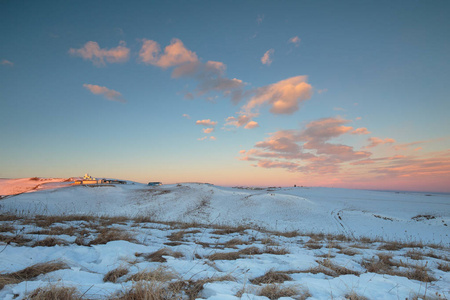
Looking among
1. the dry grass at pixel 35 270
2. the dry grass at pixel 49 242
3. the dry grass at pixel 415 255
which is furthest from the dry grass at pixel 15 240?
the dry grass at pixel 415 255

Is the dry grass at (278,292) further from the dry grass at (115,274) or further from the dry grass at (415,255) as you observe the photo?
the dry grass at (415,255)

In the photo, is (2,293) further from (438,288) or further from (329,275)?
(438,288)

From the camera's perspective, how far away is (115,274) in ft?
11.0

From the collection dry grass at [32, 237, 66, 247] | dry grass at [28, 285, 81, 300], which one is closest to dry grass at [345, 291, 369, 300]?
dry grass at [28, 285, 81, 300]

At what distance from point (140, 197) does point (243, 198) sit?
1461 cm

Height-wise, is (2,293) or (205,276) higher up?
(2,293)

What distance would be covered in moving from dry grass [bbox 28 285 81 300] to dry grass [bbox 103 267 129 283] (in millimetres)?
846

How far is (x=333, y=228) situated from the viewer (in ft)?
64.3

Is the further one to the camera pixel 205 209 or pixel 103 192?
pixel 103 192

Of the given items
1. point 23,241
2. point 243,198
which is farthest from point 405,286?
point 243,198

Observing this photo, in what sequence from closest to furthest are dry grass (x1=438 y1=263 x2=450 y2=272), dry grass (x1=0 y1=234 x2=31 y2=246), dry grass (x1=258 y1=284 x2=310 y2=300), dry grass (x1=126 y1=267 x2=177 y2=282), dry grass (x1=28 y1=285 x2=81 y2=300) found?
dry grass (x1=28 y1=285 x2=81 y2=300), dry grass (x1=258 y1=284 x2=310 y2=300), dry grass (x1=126 y1=267 x2=177 y2=282), dry grass (x1=0 y1=234 x2=31 y2=246), dry grass (x1=438 y1=263 x2=450 y2=272)

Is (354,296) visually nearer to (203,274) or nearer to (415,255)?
(203,274)

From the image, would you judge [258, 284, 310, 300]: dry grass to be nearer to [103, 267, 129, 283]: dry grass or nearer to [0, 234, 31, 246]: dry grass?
[103, 267, 129, 283]: dry grass

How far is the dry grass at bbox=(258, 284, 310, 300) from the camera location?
9.50 feet
